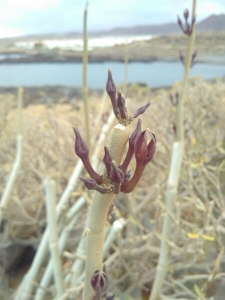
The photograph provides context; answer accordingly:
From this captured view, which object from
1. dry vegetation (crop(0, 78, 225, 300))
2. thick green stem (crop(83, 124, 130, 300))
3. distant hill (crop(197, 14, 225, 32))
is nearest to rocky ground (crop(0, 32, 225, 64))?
distant hill (crop(197, 14, 225, 32))

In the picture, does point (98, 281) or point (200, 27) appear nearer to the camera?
point (98, 281)

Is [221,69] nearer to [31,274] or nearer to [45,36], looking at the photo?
[45,36]

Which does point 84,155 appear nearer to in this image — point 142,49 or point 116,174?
point 116,174

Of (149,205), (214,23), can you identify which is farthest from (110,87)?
(214,23)

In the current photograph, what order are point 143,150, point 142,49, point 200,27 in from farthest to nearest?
point 142,49, point 200,27, point 143,150

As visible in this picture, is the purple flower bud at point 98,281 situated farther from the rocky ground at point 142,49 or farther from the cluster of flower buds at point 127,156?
the rocky ground at point 142,49

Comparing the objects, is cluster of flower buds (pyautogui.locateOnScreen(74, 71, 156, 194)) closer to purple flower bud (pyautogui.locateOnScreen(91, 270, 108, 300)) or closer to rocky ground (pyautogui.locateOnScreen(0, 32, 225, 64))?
purple flower bud (pyautogui.locateOnScreen(91, 270, 108, 300))

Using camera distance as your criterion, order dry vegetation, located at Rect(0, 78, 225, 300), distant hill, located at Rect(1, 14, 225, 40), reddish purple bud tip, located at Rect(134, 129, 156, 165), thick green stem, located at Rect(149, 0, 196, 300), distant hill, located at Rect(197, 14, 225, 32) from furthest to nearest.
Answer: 1. distant hill, located at Rect(197, 14, 225, 32)
2. distant hill, located at Rect(1, 14, 225, 40)
3. dry vegetation, located at Rect(0, 78, 225, 300)
4. thick green stem, located at Rect(149, 0, 196, 300)
5. reddish purple bud tip, located at Rect(134, 129, 156, 165)

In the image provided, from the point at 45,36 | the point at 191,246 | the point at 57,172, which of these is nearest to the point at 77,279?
the point at 191,246
